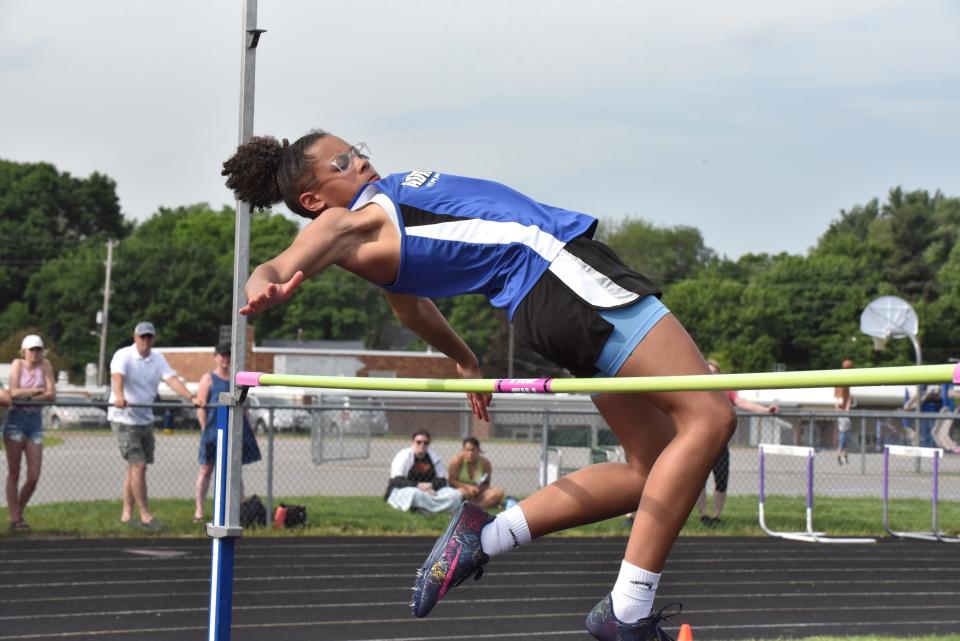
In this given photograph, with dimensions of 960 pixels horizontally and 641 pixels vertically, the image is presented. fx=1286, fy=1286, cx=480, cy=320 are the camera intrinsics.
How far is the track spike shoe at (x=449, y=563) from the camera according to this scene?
3848 mm

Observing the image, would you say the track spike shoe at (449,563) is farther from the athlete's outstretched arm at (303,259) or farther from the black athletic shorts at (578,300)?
the athlete's outstretched arm at (303,259)

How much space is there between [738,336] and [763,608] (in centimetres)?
6357

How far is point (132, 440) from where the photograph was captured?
1027cm

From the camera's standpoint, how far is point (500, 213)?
3.63 metres

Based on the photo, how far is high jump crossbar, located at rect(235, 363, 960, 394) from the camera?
2.73 m

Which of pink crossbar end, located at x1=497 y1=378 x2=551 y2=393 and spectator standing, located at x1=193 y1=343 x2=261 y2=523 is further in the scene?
spectator standing, located at x1=193 y1=343 x2=261 y2=523

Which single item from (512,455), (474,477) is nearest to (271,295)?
(474,477)

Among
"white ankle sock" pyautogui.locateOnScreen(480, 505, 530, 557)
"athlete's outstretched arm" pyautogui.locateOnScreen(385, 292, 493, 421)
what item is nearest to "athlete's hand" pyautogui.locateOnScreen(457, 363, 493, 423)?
"athlete's outstretched arm" pyautogui.locateOnScreen(385, 292, 493, 421)

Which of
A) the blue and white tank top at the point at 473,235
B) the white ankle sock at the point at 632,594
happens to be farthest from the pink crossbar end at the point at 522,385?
the white ankle sock at the point at 632,594

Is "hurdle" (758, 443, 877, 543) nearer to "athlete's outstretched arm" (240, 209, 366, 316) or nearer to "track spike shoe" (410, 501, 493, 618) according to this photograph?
"track spike shoe" (410, 501, 493, 618)

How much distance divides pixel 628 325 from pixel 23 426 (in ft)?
25.3

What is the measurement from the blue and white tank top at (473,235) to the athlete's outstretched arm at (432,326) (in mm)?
388

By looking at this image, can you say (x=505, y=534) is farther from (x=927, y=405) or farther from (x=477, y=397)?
(x=927, y=405)

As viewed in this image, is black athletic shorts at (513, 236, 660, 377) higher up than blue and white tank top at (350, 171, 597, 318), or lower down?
lower down
